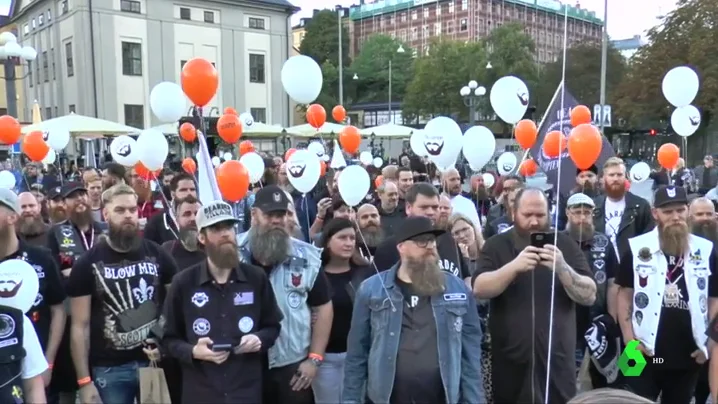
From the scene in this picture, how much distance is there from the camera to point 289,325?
3.58m

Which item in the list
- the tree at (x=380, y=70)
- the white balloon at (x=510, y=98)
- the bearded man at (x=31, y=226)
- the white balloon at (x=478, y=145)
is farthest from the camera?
the tree at (x=380, y=70)

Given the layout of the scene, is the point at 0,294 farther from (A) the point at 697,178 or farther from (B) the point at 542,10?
(B) the point at 542,10

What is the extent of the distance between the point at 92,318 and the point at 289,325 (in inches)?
45.0

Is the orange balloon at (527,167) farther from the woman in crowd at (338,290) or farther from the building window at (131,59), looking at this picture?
the building window at (131,59)

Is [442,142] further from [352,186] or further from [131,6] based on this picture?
[131,6]

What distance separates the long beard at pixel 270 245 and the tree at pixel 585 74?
39.6 m

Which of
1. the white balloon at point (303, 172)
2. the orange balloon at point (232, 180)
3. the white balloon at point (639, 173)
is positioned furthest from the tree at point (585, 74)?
the orange balloon at point (232, 180)

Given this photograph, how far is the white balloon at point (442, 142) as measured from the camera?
7.05 m

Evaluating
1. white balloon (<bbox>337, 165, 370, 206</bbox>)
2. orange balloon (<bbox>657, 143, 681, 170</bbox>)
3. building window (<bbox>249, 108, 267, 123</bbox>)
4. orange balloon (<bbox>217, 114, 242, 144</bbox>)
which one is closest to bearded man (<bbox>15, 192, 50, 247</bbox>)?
white balloon (<bbox>337, 165, 370, 206</bbox>)

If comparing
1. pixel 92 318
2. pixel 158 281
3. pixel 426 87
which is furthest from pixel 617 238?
pixel 426 87

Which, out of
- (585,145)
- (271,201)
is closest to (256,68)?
(585,145)

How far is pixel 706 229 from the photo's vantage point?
4.51 meters

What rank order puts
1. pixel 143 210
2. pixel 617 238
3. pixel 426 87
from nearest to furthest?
pixel 617 238
pixel 143 210
pixel 426 87

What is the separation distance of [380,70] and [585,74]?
87.1 feet
